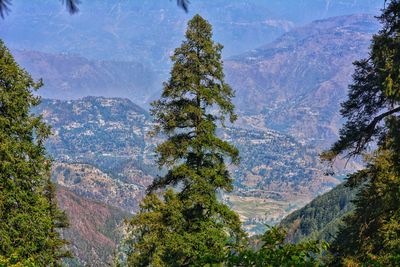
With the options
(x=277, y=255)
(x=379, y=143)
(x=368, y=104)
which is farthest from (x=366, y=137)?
(x=277, y=255)

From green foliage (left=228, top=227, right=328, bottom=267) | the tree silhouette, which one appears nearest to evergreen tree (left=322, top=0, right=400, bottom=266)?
green foliage (left=228, top=227, right=328, bottom=267)

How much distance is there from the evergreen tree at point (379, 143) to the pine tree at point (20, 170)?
14.9 meters

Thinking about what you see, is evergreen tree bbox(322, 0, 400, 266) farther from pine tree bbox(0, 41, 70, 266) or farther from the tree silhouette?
pine tree bbox(0, 41, 70, 266)

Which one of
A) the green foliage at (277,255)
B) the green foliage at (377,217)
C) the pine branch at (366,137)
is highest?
the pine branch at (366,137)

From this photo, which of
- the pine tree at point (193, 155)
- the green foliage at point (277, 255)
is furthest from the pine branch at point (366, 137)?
the green foliage at point (277, 255)

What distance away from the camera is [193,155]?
22.9 meters

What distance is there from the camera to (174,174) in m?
22.1

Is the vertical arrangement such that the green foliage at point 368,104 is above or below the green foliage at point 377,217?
above

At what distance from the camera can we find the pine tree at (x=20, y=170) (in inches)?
862

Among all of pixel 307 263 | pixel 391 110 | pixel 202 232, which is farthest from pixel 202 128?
pixel 307 263

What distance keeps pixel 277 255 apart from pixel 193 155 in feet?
46.4

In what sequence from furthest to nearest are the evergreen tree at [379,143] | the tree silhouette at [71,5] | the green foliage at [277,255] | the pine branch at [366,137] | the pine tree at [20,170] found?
the pine tree at [20,170]
the pine branch at [366,137]
the evergreen tree at [379,143]
the green foliage at [277,255]
the tree silhouette at [71,5]

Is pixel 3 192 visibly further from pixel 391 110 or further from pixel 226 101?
pixel 391 110

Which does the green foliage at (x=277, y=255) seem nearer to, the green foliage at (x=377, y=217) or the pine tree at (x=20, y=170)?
the green foliage at (x=377, y=217)
